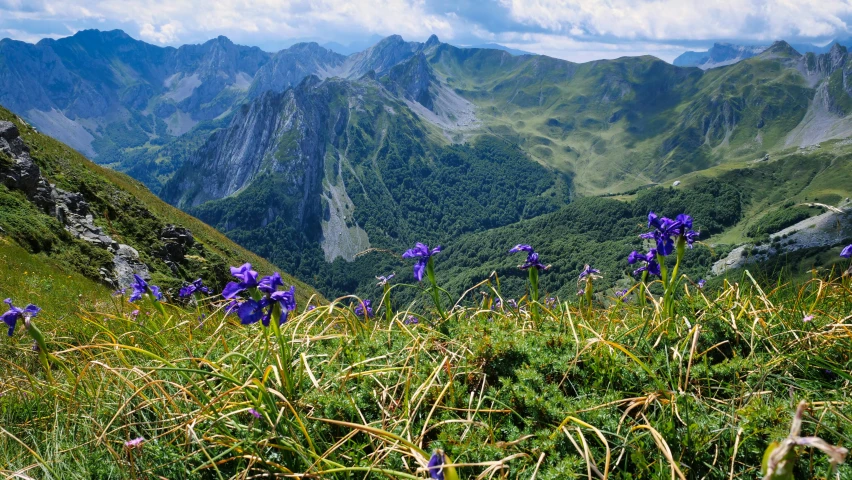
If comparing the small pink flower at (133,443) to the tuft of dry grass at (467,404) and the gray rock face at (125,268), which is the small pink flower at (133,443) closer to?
the tuft of dry grass at (467,404)

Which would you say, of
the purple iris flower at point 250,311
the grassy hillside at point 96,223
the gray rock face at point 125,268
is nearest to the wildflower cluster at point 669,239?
the purple iris flower at point 250,311

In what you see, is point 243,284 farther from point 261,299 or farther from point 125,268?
point 125,268

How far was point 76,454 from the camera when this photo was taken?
3.21 m

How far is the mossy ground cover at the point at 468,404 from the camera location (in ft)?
9.44

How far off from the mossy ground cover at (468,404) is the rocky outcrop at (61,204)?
18.2m

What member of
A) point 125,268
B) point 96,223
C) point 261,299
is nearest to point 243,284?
point 261,299

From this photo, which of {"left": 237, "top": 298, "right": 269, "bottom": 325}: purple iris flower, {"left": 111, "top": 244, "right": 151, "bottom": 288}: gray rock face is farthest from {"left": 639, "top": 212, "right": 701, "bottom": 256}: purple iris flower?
{"left": 111, "top": 244, "right": 151, "bottom": 288}: gray rock face

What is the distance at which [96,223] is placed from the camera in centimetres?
2444

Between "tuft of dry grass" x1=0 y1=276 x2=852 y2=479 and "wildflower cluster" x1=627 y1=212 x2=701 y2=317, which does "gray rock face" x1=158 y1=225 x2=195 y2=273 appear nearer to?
"tuft of dry grass" x1=0 y1=276 x2=852 y2=479

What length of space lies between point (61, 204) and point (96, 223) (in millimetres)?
1801

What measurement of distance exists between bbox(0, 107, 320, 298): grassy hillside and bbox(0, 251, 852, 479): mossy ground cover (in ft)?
14.6

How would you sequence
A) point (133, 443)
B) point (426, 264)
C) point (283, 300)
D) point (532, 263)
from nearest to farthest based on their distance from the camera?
point (133, 443) < point (283, 300) < point (426, 264) < point (532, 263)

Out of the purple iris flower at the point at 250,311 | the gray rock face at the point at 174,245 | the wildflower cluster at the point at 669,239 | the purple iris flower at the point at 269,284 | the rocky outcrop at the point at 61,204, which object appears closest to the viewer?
the purple iris flower at the point at 250,311

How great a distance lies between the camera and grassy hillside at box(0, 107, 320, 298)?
58.3 feet
